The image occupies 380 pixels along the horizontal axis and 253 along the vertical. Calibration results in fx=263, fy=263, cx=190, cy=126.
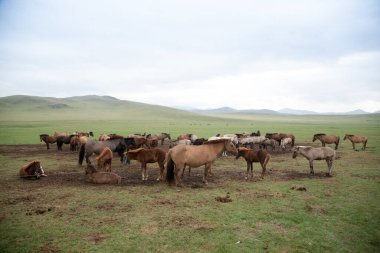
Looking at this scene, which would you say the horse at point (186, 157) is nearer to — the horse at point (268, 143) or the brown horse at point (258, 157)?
the brown horse at point (258, 157)

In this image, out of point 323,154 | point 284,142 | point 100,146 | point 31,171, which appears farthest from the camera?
point 284,142

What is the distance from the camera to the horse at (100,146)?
1469cm

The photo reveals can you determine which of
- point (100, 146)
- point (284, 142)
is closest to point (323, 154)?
point (284, 142)

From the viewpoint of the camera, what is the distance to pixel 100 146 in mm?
15070

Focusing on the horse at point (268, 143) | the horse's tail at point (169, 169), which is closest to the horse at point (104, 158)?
the horse's tail at point (169, 169)

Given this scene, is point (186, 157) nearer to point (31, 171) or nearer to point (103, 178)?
point (103, 178)

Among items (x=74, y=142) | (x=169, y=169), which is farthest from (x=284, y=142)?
(x=74, y=142)

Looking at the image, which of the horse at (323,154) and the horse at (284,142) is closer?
the horse at (323,154)

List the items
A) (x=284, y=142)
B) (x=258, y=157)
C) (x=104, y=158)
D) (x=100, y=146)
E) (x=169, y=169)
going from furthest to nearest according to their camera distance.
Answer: (x=284, y=142) → (x=100, y=146) → (x=104, y=158) → (x=258, y=157) → (x=169, y=169)

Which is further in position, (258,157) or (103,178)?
(258,157)

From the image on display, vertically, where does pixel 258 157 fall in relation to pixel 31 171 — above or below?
above

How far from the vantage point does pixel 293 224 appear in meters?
6.87

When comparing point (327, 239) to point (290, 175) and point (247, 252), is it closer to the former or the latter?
point (247, 252)

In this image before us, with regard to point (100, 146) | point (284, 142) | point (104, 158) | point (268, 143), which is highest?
point (100, 146)
